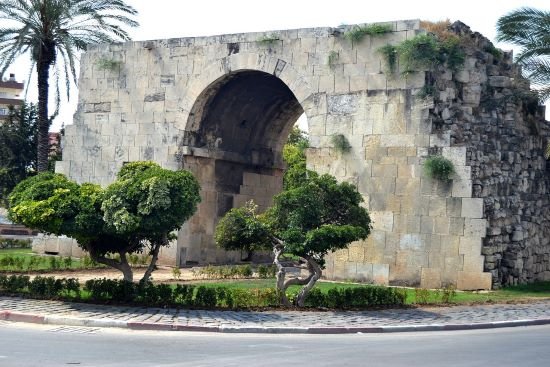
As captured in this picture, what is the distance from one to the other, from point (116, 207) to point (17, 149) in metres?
23.1

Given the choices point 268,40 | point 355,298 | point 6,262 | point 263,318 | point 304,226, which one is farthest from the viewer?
point 268,40

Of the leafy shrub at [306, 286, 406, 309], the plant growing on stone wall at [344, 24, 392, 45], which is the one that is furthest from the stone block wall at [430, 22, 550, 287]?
the leafy shrub at [306, 286, 406, 309]

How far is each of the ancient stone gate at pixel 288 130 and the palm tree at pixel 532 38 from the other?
1.60 m

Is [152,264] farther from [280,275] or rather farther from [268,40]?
[268,40]

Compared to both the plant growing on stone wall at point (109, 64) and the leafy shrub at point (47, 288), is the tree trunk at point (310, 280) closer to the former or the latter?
the leafy shrub at point (47, 288)

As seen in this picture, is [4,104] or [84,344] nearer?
[84,344]

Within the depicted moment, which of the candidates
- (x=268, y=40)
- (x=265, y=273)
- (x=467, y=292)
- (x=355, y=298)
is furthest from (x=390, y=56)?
(x=355, y=298)

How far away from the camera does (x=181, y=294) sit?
49.7 ft

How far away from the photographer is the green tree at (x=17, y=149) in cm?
3556

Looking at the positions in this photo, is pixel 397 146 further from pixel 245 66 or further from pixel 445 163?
pixel 245 66

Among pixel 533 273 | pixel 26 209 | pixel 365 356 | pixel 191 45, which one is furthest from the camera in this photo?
pixel 191 45

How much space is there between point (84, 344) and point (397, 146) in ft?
35.7

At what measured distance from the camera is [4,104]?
6512 cm

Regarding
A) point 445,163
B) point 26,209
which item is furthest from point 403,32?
point 26,209
